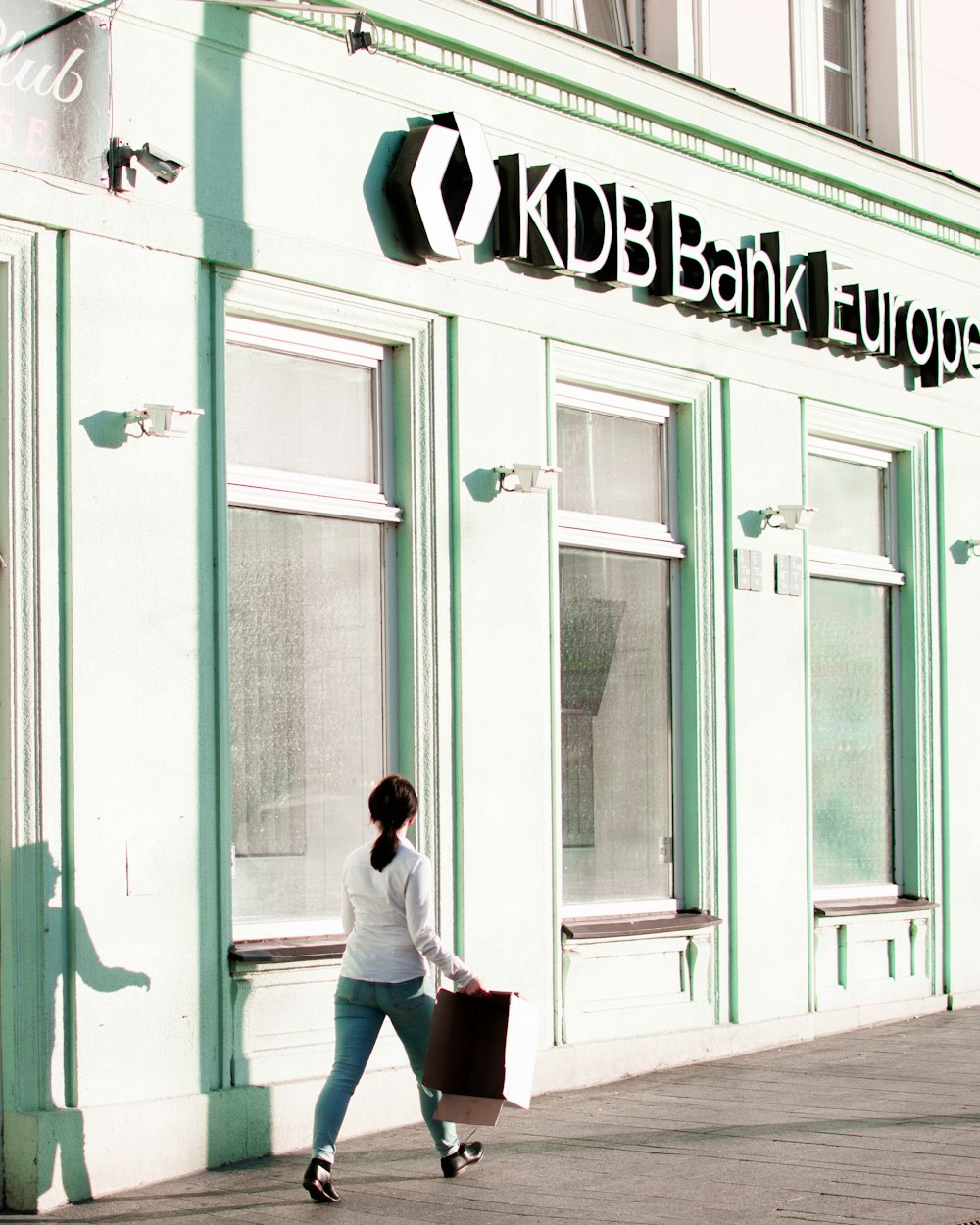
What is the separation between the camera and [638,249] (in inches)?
435

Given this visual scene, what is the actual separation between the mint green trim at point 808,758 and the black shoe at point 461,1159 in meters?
4.49

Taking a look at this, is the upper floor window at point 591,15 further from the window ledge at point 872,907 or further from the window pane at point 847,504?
the window ledge at point 872,907

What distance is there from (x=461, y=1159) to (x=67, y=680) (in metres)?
2.66

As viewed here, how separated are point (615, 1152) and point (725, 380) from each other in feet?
17.4

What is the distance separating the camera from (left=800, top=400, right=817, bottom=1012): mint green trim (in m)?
12.1

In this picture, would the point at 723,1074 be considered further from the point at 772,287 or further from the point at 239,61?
the point at 239,61

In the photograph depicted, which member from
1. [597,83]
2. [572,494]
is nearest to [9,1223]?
[572,494]

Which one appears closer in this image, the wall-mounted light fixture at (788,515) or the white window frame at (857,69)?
the wall-mounted light fixture at (788,515)

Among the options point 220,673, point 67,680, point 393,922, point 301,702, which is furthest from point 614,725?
point 67,680

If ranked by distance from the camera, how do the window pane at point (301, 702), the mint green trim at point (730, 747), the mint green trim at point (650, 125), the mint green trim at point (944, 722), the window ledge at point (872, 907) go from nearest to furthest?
the window pane at point (301, 702) → the mint green trim at point (650, 125) → the mint green trim at point (730, 747) → the window ledge at point (872, 907) → the mint green trim at point (944, 722)

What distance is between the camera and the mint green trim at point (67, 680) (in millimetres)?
7879

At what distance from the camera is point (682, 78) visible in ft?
38.0

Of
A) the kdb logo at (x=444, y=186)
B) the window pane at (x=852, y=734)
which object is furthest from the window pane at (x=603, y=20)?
the window pane at (x=852, y=734)

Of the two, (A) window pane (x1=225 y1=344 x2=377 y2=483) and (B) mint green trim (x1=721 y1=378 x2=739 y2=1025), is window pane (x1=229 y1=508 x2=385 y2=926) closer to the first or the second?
(A) window pane (x1=225 y1=344 x2=377 y2=483)
